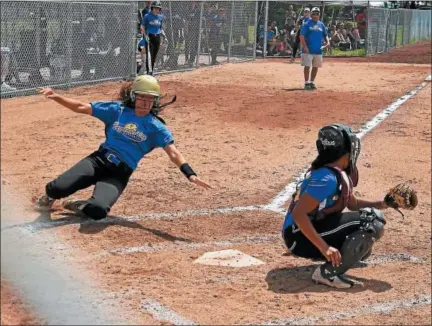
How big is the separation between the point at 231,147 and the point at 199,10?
11.5 metres

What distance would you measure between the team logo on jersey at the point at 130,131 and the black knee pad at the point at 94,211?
67 centimetres

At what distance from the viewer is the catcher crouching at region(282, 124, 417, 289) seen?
496 cm

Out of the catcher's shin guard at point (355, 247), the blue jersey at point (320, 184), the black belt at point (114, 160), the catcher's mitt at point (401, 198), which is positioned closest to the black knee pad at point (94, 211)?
the black belt at point (114, 160)

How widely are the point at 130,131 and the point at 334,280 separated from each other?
7.46ft

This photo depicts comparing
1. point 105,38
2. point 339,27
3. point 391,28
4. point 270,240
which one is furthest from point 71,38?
point 391,28

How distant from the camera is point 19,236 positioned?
1.46m

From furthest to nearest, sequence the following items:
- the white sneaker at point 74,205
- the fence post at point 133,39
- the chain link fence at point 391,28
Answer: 1. the chain link fence at point 391,28
2. the fence post at point 133,39
3. the white sneaker at point 74,205

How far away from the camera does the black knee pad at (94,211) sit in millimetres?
6160

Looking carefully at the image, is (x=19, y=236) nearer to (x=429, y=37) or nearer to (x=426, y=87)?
(x=426, y=87)

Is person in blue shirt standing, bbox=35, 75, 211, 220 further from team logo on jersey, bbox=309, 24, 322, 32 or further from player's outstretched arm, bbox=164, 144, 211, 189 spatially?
team logo on jersey, bbox=309, 24, 322, 32

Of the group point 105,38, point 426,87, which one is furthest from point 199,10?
point 426,87

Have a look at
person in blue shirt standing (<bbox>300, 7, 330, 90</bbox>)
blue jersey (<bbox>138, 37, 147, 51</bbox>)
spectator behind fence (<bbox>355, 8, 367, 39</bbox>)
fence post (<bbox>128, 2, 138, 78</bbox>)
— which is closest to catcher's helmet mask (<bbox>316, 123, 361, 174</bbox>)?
person in blue shirt standing (<bbox>300, 7, 330, 90</bbox>)

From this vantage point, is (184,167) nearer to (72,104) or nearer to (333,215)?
(72,104)

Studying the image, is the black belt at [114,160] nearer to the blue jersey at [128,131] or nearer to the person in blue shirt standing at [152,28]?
the blue jersey at [128,131]
